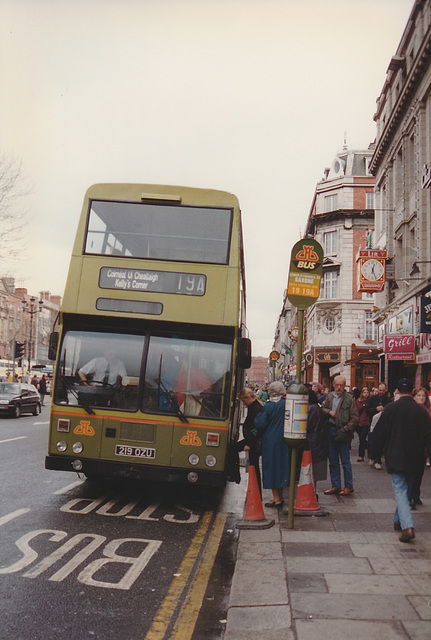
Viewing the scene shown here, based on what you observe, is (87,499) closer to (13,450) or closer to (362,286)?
(13,450)

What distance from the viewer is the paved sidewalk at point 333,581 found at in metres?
4.27

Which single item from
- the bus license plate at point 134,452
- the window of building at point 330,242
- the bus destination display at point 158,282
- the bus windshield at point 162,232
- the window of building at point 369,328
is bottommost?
the bus license plate at point 134,452

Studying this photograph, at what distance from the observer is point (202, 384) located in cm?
864

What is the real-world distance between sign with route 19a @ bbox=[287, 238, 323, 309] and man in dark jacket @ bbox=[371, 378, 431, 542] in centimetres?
160

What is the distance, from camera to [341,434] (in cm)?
989

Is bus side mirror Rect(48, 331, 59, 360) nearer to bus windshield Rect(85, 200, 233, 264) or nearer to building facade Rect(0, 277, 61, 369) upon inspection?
bus windshield Rect(85, 200, 233, 264)

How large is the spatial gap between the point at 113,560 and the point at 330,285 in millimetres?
48071

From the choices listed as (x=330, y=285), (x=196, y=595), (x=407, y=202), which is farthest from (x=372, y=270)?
(x=330, y=285)

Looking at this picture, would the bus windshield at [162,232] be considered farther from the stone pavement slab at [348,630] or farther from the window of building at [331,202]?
the window of building at [331,202]

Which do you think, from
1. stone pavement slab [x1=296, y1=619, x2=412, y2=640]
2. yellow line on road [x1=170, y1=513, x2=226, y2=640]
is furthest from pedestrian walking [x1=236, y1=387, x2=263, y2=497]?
stone pavement slab [x1=296, y1=619, x2=412, y2=640]

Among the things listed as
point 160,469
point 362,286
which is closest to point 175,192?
point 160,469

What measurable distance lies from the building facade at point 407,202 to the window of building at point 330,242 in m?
20.2

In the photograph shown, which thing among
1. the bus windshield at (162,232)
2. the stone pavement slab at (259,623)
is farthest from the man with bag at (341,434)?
the stone pavement slab at (259,623)

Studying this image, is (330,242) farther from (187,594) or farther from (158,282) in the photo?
(187,594)
